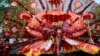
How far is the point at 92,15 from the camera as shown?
44.3ft

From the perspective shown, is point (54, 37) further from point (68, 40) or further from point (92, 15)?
point (92, 15)

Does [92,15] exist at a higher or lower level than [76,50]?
higher

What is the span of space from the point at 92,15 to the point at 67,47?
4.92ft

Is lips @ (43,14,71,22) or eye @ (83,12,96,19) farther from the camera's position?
eye @ (83,12,96,19)

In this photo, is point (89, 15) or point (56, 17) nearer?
point (56, 17)

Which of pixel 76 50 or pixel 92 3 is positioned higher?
pixel 92 3

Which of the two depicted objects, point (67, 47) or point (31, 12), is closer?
point (67, 47)

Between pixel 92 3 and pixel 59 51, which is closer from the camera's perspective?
pixel 59 51

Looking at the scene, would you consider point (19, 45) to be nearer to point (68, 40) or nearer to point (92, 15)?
point (68, 40)

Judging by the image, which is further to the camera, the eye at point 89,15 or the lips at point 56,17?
the eye at point 89,15

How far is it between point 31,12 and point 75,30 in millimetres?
1518

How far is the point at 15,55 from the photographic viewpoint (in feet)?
42.6

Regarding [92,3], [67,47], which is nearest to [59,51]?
[67,47]

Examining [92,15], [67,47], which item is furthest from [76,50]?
[92,15]
